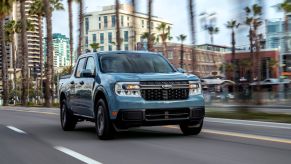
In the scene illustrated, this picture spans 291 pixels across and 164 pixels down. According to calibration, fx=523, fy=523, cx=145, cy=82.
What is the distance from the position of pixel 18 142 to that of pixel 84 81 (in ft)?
6.35

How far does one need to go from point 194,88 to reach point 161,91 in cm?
73

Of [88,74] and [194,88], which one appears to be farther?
[88,74]

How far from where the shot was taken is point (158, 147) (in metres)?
8.66

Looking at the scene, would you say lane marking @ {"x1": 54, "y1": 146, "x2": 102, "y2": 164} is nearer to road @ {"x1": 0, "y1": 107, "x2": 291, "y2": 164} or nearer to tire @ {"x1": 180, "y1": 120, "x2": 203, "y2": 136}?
road @ {"x1": 0, "y1": 107, "x2": 291, "y2": 164}

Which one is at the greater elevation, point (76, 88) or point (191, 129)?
point (76, 88)

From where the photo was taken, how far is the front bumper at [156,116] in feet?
31.2

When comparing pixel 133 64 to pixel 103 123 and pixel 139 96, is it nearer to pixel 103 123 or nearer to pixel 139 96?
pixel 139 96

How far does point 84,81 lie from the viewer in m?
11.4

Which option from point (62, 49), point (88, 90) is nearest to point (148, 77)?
point (88, 90)

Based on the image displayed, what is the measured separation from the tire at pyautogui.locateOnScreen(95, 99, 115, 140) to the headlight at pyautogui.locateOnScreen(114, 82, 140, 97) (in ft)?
1.57

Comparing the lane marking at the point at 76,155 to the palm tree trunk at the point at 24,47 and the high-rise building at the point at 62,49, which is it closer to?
the palm tree trunk at the point at 24,47

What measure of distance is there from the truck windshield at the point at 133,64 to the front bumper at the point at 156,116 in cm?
132

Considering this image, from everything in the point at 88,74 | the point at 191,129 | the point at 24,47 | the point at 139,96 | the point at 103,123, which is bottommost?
the point at 191,129

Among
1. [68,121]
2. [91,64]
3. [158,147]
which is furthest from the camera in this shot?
[68,121]
